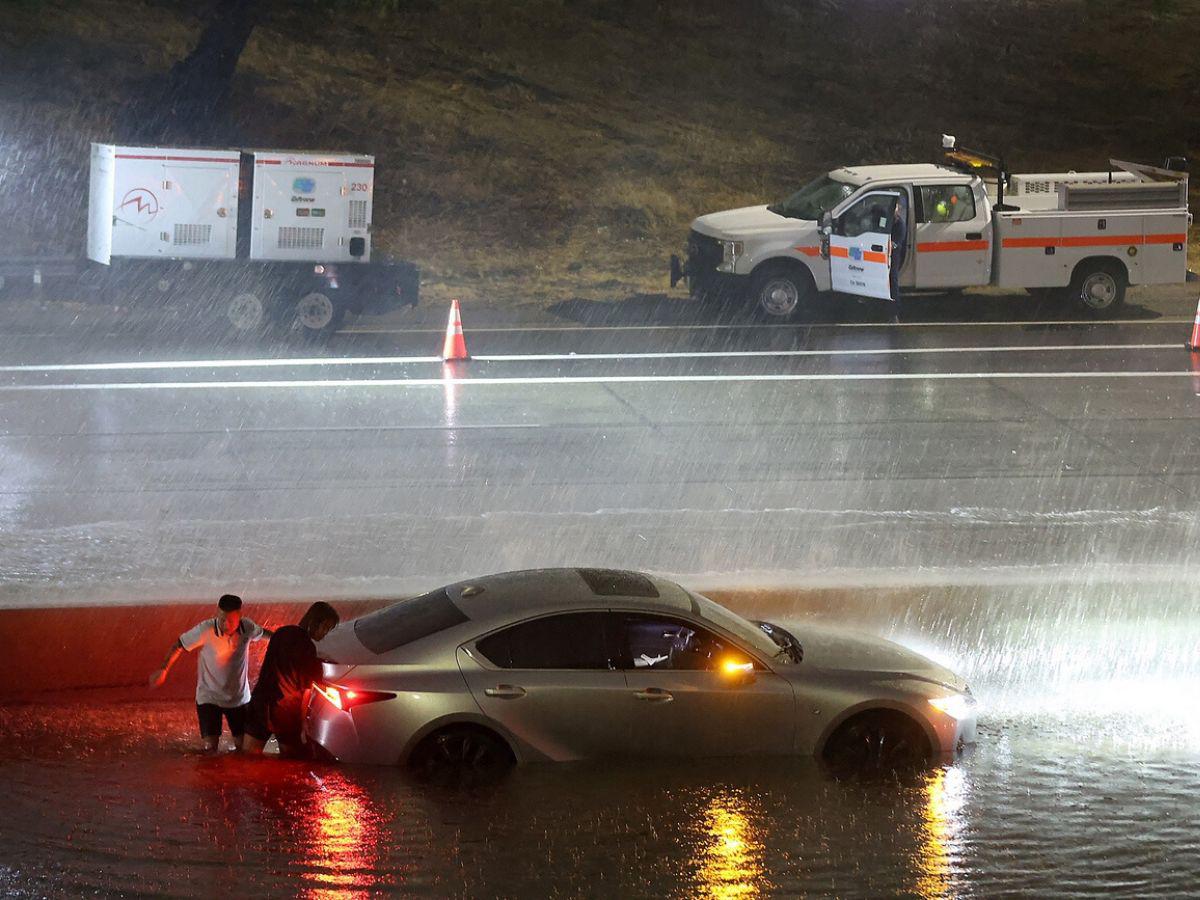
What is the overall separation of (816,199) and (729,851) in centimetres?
1656

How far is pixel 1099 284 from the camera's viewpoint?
900 inches

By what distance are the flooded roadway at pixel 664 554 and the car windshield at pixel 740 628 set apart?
0.62 metres

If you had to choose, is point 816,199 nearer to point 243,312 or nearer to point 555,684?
point 243,312

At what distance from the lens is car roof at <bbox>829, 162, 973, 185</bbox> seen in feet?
71.5

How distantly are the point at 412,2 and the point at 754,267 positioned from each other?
1763 cm

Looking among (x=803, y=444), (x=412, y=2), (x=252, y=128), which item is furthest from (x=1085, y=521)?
(x=412, y=2)

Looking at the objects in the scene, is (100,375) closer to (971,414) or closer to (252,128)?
(971,414)

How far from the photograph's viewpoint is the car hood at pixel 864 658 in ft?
26.7

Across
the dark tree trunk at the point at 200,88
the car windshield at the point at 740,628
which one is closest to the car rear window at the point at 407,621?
the car windshield at the point at 740,628

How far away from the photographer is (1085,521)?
12.3 metres

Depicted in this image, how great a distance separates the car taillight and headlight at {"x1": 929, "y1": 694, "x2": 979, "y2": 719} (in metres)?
2.77

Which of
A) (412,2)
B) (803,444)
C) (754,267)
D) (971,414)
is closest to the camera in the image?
(803,444)

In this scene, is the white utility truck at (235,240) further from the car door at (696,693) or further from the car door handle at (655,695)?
the car door handle at (655,695)

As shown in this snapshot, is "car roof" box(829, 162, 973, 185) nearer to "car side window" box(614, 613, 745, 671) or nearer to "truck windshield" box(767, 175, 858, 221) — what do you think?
"truck windshield" box(767, 175, 858, 221)
